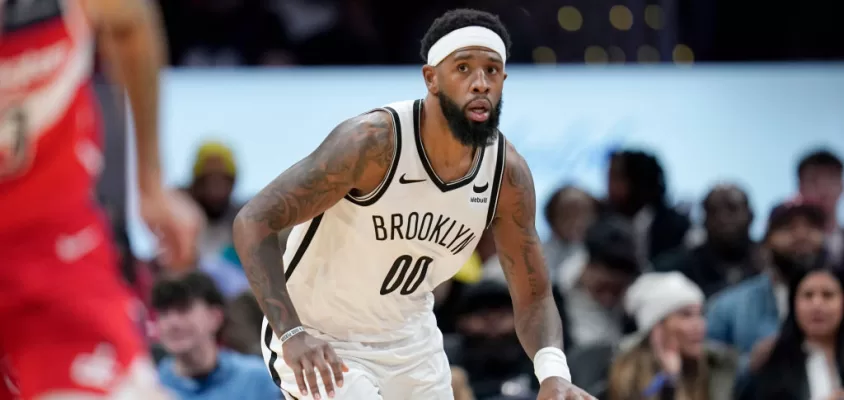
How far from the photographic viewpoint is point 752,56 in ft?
32.0

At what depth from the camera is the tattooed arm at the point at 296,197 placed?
431 cm

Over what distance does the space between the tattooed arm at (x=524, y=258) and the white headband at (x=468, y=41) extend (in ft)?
1.38

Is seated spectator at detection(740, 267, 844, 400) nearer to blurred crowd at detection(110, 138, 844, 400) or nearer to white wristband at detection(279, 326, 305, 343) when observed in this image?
blurred crowd at detection(110, 138, 844, 400)

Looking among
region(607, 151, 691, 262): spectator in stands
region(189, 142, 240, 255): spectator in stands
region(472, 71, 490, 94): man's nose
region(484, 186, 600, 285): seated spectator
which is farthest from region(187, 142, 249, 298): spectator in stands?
region(472, 71, 490, 94): man's nose

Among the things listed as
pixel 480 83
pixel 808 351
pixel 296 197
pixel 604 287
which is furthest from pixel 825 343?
pixel 296 197

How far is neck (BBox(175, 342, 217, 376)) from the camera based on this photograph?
251 inches

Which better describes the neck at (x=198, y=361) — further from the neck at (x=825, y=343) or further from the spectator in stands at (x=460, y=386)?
the neck at (x=825, y=343)

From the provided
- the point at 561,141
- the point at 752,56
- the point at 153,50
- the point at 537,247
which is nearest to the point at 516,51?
the point at 561,141

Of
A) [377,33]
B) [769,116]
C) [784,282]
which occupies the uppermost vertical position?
[377,33]

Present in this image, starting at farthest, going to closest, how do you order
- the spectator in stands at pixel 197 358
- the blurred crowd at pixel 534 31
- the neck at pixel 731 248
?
the blurred crowd at pixel 534 31
the neck at pixel 731 248
the spectator in stands at pixel 197 358

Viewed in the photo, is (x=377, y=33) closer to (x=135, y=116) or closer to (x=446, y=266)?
(x=446, y=266)

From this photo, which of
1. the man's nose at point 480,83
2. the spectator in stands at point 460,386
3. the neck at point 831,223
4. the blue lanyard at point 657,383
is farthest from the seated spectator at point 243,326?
the neck at point 831,223

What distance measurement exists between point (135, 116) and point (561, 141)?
6495 millimetres

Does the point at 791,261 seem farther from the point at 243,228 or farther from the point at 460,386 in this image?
the point at 243,228
